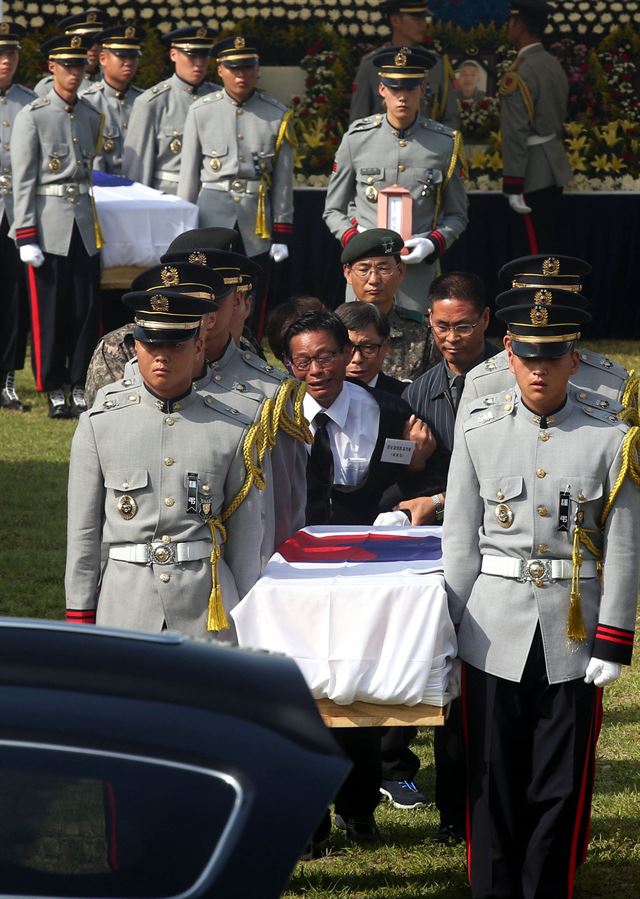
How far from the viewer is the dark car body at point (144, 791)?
72.4 inches

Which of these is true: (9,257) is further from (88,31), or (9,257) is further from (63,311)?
(88,31)

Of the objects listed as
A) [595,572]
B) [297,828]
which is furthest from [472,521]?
[297,828]

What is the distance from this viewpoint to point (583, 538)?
402cm

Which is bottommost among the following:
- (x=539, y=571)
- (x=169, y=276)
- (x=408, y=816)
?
(x=408, y=816)

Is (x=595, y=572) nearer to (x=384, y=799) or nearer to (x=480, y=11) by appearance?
(x=384, y=799)

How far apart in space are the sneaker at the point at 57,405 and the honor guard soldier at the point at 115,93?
1.63 m

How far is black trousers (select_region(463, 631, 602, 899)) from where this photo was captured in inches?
160

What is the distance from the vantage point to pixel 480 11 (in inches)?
505

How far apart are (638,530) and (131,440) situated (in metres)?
1.29

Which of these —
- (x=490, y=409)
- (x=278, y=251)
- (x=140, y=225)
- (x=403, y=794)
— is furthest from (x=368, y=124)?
(x=490, y=409)

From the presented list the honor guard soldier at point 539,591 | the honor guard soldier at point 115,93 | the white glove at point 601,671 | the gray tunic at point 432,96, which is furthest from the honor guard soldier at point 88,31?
the white glove at point 601,671

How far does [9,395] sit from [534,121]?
15.1ft

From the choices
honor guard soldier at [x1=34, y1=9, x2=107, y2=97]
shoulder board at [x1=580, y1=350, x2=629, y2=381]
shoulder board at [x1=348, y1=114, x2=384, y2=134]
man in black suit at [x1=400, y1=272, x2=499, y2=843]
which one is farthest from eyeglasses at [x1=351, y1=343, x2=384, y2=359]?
honor guard soldier at [x1=34, y1=9, x2=107, y2=97]

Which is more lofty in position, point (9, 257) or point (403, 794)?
point (9, 257)
